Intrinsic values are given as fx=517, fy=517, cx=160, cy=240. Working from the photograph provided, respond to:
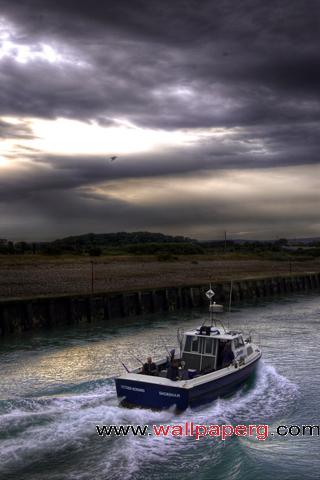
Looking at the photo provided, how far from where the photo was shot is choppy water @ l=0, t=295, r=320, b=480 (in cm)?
1388

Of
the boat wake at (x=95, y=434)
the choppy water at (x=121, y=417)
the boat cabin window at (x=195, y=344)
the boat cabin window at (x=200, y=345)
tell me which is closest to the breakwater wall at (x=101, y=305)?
the choppy water at (x=121, y=417)

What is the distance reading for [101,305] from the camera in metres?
40.5

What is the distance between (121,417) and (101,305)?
23.8 metres

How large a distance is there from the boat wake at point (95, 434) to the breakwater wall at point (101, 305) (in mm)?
15676

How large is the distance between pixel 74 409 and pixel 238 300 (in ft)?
128

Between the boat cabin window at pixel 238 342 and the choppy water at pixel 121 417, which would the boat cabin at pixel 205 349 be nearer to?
the boat cabin window at pixel 238 342

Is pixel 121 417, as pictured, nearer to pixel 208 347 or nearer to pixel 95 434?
pixel 95 434

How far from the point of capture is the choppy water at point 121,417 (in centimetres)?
1388

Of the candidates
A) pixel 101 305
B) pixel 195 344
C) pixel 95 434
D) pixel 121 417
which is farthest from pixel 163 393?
pixel 101 305

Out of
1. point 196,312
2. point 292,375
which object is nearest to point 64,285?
point 196,312

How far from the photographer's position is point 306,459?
14.8 m

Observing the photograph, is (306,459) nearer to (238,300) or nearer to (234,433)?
(234,433)

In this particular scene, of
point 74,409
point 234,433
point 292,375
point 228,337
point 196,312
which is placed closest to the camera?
point 234,433

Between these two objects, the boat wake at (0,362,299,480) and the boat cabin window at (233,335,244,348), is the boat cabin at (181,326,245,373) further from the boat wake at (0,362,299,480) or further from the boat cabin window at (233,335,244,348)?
the boat wake at (0,362,299,480)
